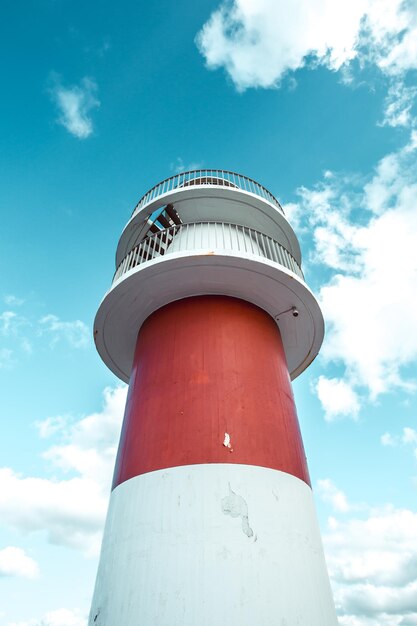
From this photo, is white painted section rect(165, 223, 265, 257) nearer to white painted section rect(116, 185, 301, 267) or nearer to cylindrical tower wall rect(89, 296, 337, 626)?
A: white painted section rect(116, 185, 301, 267)

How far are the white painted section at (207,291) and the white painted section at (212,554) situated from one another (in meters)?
4.32

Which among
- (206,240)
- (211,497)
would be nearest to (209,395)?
(211,497)

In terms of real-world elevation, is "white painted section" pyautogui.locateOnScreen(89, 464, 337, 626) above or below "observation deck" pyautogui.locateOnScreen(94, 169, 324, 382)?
below

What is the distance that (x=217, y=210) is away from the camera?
1159 cm

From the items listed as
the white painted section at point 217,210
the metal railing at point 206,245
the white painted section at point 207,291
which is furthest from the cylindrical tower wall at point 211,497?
the white painted section at point 217,210

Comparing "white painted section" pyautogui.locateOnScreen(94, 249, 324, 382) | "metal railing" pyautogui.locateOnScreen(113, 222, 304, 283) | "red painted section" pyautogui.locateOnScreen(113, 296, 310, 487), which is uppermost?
"metal railing" pyautogui.locateOnScreen(113, 222, 304, 283)

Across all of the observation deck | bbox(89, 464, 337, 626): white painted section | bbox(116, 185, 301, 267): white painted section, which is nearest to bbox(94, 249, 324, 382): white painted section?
the observation deck

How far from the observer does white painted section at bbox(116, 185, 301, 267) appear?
1116 centimetres

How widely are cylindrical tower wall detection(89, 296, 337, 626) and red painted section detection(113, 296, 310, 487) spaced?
25 mm

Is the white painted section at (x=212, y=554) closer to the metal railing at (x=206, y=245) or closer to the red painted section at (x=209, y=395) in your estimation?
the red painted section at (x=209, y=395)

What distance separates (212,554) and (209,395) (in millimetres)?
2738

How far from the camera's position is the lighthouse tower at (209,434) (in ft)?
19.6

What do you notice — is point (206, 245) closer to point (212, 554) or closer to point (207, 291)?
point (207, 291)

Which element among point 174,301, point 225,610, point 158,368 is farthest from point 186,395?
point 225,610
